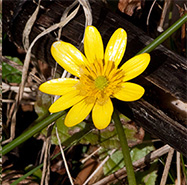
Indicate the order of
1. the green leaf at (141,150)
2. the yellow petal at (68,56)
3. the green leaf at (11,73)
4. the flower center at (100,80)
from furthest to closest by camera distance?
the green leaf at (11,73) < the green leaf at (141,150) < the yellow petal at (68,56) < the flower center at (100,80)

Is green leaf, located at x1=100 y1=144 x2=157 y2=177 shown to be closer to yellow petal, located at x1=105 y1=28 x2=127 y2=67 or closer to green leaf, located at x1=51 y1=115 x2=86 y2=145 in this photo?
green leaf, located at x1=51 y1=115 x2=86 y2=145

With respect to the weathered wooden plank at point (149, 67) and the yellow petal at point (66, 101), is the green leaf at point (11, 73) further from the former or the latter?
the yellow petal at point (66, 101)

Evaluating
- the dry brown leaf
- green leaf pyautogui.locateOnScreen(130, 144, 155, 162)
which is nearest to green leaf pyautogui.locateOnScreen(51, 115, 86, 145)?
green leaf pyautogui.locateOnScreen(130, 144, 155, 162)

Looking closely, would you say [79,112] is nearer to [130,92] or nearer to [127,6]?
[130,92]

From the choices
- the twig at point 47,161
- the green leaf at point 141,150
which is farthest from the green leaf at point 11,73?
the green leaf at point 141,150

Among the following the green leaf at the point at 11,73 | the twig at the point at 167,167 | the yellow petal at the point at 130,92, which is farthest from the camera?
the green leaf at the point at 11,73

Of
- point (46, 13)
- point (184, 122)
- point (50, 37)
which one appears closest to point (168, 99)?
point (184, 122)

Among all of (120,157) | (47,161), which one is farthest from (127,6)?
(47,161)

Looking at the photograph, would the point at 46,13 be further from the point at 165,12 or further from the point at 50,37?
the point at 165,12

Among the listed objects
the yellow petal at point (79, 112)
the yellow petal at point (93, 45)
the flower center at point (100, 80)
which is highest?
the yellow petal at point (93, 45)
